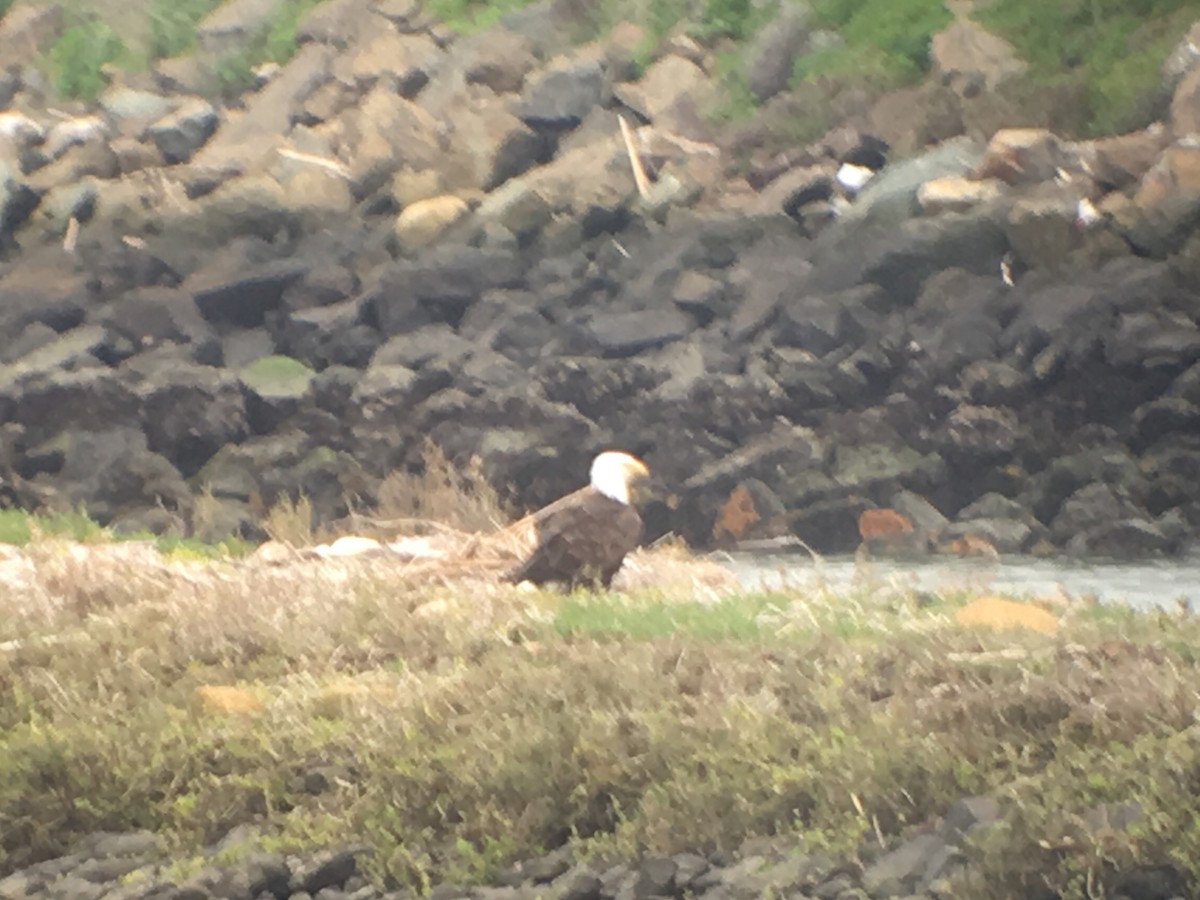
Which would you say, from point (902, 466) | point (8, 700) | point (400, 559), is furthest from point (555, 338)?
point (8, 700)

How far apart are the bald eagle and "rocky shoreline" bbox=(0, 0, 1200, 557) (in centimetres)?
238

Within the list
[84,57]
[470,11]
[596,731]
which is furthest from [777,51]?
[596,731]

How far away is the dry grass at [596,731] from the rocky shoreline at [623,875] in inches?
1.7

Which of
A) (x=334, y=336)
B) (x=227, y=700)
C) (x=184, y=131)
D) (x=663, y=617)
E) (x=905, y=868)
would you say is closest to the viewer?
(x=905, y=868)

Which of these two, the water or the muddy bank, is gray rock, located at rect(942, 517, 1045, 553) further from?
the muddy bank

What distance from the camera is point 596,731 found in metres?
3.09

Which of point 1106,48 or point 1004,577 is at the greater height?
point 1106,48

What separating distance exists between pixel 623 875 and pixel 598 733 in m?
0.59

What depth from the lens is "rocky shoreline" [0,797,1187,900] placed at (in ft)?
7.20

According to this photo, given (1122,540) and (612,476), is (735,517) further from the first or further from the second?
(1122,540)

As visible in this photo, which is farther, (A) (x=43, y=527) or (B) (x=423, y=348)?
(B) (x=423, y=348)

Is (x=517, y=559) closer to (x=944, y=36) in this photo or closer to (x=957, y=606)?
(x=957, y=606)

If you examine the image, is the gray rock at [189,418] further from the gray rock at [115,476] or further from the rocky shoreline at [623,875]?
the rocky shoreline at [623,875]

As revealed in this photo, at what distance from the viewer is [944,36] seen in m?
10.9
